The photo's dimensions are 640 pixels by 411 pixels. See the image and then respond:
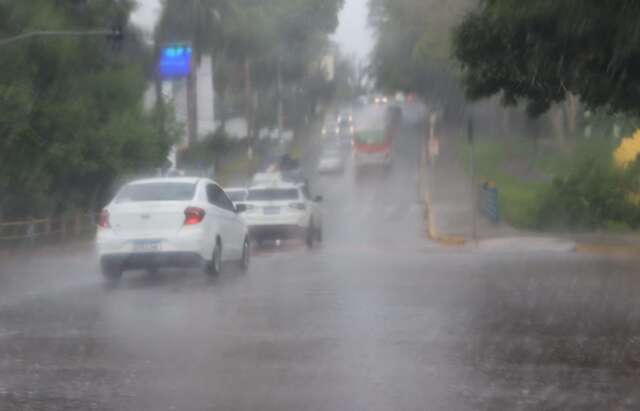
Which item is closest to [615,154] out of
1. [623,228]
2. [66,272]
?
[623,228]

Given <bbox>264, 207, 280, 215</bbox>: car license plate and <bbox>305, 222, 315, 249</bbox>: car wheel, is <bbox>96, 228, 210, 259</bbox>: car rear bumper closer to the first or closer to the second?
<bbox>264, 207, 280, 215</bbox>: car license plate

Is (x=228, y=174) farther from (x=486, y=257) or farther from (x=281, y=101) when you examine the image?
(x=486, y=257)

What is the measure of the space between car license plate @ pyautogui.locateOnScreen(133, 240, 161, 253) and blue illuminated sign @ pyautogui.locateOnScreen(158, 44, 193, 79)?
110 ft

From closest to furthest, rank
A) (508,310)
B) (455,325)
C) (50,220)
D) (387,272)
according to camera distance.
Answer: (455,325), (508,310), (387,272), (50,220)

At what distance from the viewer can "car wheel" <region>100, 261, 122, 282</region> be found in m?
17.0

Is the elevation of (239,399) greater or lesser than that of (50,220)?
greater

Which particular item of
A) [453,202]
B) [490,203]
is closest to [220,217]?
[490,203]

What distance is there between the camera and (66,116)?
3416cm

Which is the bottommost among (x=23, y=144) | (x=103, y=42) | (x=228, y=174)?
(x=228, y=174)

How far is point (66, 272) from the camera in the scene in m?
19.6

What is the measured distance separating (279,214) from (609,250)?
8781 mm

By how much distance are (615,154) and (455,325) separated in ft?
77.6

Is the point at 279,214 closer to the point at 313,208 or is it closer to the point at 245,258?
the point at 313,208

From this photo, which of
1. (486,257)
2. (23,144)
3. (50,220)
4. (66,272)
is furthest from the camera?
(50,220)
